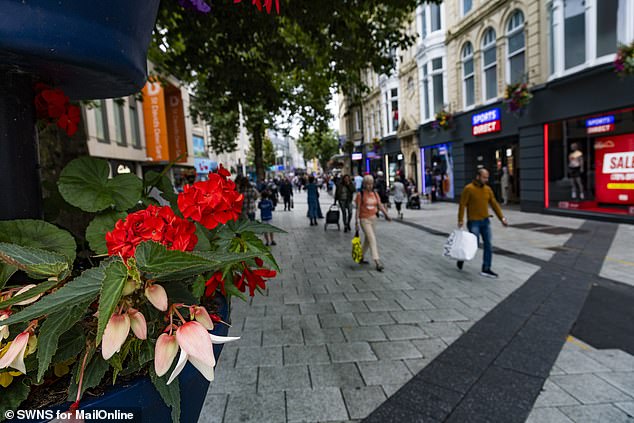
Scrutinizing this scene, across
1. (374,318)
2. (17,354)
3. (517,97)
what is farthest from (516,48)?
(17,354)

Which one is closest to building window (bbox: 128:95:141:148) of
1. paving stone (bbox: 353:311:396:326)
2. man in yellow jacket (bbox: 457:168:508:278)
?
man in yellow jacket (bbox: 457:168:508:278)

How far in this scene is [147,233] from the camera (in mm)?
767

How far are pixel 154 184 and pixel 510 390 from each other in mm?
3282

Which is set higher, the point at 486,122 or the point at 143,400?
the point at 486,122

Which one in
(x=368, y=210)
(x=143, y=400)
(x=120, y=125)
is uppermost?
(x=120, y=125)

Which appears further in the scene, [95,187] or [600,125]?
[600,125]

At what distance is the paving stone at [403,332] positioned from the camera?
420cm

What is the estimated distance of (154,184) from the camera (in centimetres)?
120

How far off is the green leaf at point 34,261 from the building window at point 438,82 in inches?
887

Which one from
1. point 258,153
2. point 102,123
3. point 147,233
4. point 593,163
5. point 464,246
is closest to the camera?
point 147,233

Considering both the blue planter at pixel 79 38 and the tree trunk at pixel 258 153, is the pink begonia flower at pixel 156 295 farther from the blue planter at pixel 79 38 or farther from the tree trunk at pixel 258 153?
the tree trunk at pixel 258 153

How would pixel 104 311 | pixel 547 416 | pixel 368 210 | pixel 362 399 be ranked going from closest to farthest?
1. pixel 104 311
2. pixel 547 416
3. pixel 362 399
4. pixel 368 210

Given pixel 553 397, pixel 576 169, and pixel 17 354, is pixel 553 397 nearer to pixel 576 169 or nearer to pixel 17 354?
pixel 17 354

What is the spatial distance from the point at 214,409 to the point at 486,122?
17308mm
